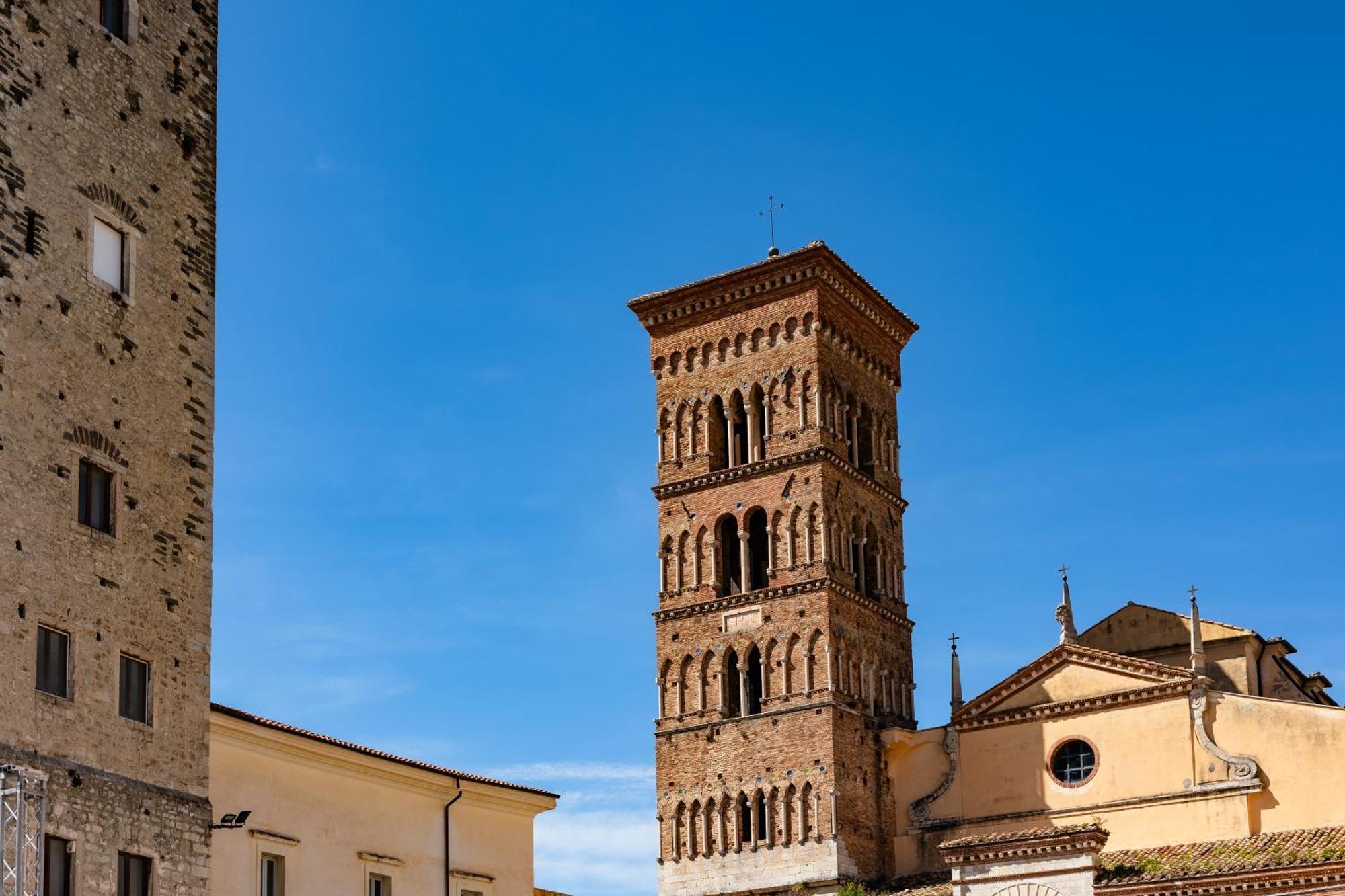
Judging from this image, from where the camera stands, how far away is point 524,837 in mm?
30547

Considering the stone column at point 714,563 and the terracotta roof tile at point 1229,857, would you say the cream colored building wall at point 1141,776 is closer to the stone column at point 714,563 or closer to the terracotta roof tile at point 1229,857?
the terracotta roof tile at point 1229,857

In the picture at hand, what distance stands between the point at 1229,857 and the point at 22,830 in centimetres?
2391

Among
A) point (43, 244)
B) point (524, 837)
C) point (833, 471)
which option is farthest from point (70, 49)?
point (833, 471)

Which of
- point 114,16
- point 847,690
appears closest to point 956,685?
point 847,690

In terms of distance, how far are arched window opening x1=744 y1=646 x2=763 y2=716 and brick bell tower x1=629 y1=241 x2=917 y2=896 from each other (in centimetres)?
4

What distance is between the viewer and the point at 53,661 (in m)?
20.6

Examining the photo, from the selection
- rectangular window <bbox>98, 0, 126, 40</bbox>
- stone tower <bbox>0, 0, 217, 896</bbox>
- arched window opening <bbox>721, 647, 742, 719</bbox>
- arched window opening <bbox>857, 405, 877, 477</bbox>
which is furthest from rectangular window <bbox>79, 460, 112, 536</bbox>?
arched window opening <bbox>857, 405, 877, 477</bbox>

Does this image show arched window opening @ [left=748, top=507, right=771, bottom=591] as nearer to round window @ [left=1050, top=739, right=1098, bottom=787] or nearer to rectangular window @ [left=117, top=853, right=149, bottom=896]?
round window @ [left=1050, top=739, right=1098, bottom=787]

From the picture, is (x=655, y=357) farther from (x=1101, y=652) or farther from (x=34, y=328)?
(x=34, y=328)

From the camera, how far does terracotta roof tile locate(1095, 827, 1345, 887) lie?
34969mm

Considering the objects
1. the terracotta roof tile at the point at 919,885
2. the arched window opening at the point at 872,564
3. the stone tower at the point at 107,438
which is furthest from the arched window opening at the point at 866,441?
the stone tower at the point at 107,438

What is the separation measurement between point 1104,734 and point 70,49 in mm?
25511

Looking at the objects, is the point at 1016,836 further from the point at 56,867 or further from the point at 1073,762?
the point at 56,867

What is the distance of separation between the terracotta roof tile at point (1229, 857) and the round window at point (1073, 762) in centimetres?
254
